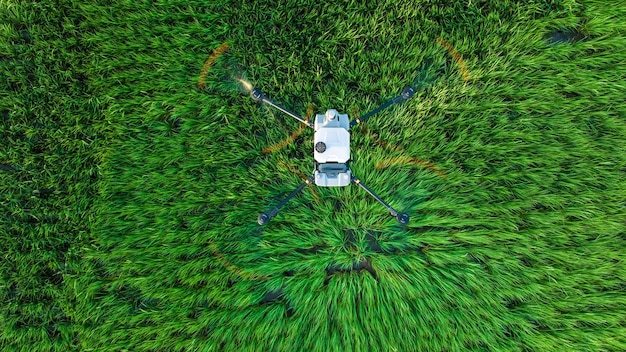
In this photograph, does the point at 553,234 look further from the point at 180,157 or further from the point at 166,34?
the point at 166,34

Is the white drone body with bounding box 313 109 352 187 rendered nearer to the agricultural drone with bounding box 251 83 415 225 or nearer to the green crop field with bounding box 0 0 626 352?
the agricultural drone with bounding box 251 83 415 225

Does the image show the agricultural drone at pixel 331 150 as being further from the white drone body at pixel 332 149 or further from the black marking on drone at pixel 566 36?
the black marking on drone at pixel 566 36

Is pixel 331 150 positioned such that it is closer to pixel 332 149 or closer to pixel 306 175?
pixel 332 149

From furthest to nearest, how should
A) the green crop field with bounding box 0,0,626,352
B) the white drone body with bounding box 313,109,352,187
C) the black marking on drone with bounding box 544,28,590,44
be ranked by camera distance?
the black marking on drone with bounding box 544,28,590,44
the green crop field with bounding box 0,0,626,352
the white drone body with bounding box 313,109,352,187

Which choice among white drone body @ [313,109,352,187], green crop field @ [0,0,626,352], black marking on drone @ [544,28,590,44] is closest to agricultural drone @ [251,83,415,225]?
white drone body @ [313,109,352,187]

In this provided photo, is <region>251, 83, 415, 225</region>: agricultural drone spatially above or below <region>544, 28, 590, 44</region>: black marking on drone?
below

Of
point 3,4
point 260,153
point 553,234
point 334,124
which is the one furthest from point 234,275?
point 3,4

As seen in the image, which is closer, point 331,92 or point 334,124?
point 334,124
